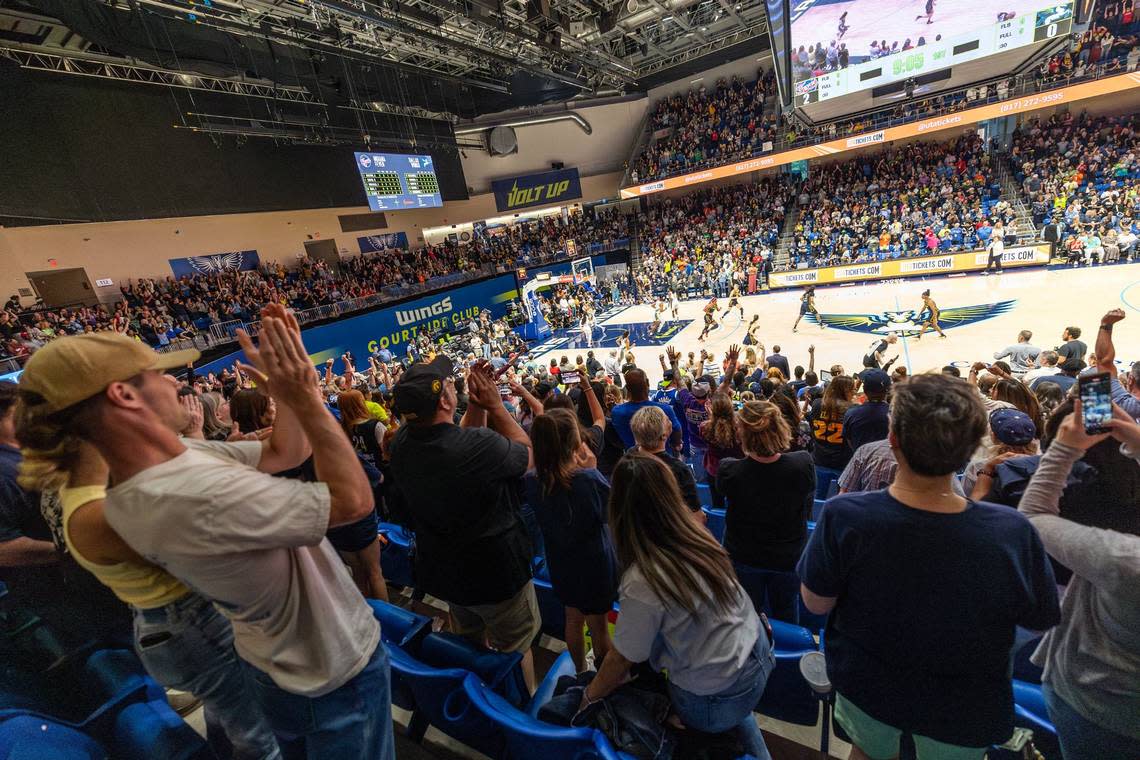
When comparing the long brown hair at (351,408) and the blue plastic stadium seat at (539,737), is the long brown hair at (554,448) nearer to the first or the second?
the blue plastic stadium seat at (539,737)

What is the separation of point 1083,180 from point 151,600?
83.3 ft

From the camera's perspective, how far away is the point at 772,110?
77.5 feet

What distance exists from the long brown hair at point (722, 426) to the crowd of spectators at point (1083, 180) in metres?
18.1

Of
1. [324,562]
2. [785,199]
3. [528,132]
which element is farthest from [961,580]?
[528,132]

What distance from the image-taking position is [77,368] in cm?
106

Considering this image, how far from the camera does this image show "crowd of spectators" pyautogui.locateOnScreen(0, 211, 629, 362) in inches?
448

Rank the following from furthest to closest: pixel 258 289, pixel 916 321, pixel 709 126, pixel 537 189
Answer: pixel 537 189 → pixel 709 126 → pixel 258 289 → pixel 916 321

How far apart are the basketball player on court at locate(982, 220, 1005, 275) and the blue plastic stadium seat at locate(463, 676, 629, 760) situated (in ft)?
67.3

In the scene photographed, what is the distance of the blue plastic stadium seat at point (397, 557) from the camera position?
3600 millimetres

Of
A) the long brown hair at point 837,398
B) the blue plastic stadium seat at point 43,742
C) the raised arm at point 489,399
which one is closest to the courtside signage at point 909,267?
the long brown hair at point 837,398

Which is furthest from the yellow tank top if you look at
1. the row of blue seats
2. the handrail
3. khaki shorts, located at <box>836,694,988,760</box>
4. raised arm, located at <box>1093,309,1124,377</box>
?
the handrail

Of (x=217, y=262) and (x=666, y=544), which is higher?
(x=217, y=262)

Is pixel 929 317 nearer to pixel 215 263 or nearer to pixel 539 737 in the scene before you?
pixel 539 737

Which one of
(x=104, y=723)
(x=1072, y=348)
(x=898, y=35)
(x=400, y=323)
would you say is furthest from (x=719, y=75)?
(x=104, y=723)
